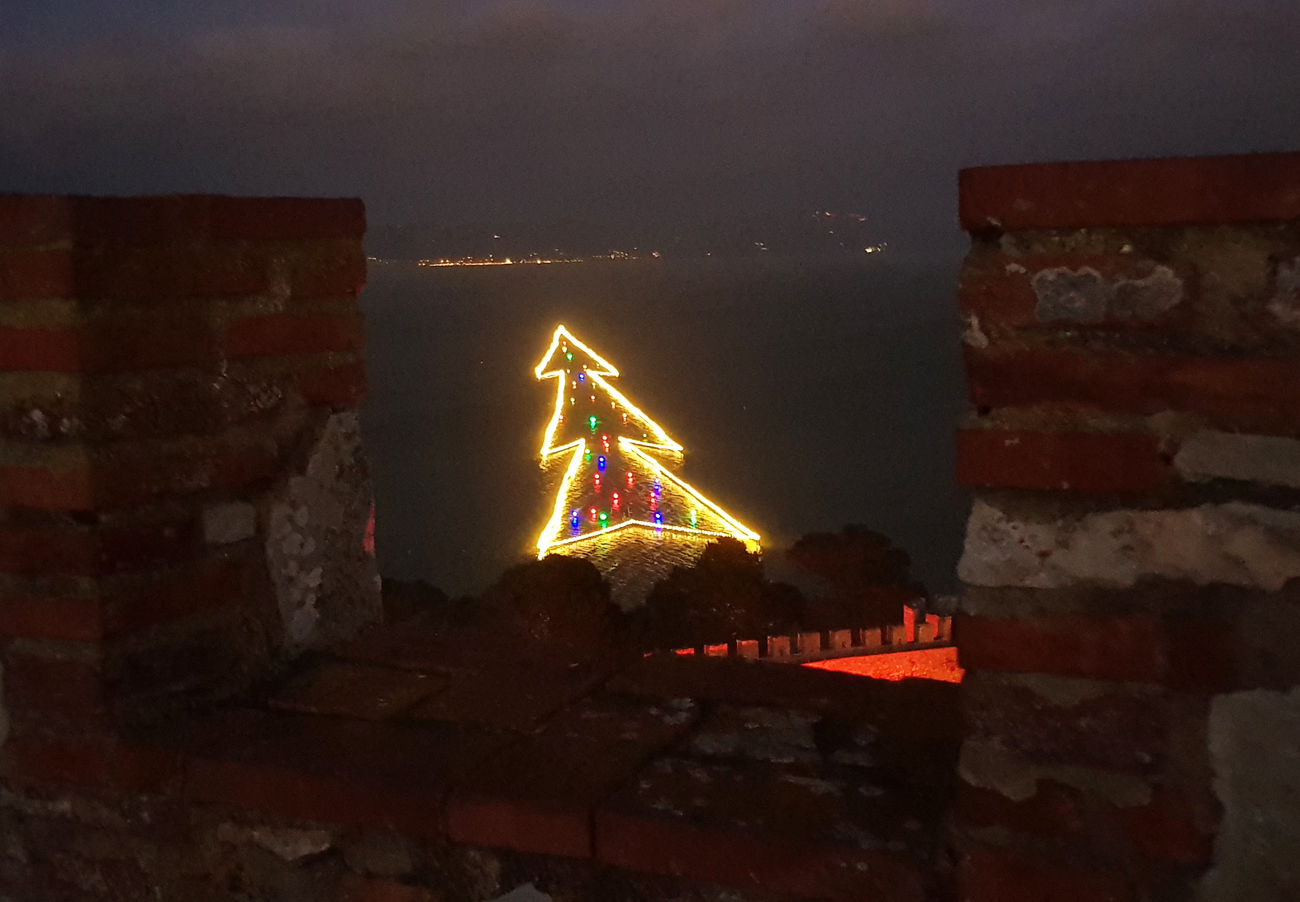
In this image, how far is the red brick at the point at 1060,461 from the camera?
1150mm

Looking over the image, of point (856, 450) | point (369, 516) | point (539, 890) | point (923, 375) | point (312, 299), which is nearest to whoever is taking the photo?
point (539, 890)

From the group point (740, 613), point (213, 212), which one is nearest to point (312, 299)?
point (213, 212)

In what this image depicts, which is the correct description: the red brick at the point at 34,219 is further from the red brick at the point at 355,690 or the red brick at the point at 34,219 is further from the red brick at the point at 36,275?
the red brick at the point at 355,690

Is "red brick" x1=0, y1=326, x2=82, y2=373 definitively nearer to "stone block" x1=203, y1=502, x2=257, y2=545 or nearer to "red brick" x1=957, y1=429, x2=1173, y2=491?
"stone block" x1=203, y1=502, x2=257, y2=545

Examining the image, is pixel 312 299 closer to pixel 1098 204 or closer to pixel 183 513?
pixel 183 513

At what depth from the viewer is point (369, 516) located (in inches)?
86.7


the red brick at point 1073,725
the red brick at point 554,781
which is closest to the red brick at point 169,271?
the red brick at point 554,781

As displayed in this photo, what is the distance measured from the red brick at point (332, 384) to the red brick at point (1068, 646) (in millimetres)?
1294

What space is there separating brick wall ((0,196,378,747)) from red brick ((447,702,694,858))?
24.6 inches

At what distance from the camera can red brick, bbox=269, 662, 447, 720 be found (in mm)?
1849

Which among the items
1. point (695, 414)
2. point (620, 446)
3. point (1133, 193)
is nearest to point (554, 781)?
point (1133, 193)

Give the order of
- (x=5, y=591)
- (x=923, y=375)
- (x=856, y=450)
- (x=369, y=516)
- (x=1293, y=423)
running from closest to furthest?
(x=1293, y=423) < (x=5, y=591) < (x=369, y=516) < (x=856, y=450) < (x=923, y=375)

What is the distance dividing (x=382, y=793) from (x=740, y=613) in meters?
10.4

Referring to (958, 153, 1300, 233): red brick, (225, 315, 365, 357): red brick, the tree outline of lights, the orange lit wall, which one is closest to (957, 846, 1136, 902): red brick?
(958, 153, 1300, 233): red brick
